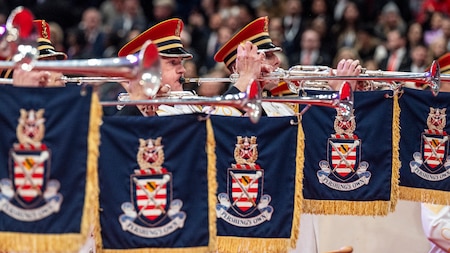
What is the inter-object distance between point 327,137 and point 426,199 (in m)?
0.94

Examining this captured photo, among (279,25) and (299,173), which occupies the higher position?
(279,25)

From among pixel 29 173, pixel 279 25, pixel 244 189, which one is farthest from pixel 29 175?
pixel 279 25

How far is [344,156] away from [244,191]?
114 cm

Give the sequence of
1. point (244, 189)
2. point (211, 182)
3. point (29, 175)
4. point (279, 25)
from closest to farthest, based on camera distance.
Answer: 1. point (29, 175)
2. point (211, 182)
3. point (244, 189)
4. point (279, 25)

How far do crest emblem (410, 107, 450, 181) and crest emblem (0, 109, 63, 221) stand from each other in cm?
330

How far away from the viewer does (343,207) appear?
23.9ft

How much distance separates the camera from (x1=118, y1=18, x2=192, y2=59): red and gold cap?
23.1 ft

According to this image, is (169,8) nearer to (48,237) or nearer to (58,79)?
(58,79)

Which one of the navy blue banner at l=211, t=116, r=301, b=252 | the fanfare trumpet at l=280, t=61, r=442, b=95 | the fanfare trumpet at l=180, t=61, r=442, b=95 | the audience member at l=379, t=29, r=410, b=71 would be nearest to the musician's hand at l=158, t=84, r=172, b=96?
the navy blue banner at l=211, t=116, r=301, b=252

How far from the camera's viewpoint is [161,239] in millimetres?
5742

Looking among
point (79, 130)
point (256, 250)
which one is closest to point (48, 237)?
point (79, 130)

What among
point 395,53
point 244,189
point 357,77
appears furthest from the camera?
point 395,53

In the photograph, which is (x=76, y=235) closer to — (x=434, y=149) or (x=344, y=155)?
(x=344, y=155)

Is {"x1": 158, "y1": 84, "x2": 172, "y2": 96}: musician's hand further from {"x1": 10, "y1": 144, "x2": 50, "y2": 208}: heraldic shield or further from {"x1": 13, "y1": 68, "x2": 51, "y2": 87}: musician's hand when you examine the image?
{"x1": 10, "y1": 144, "x2": 50, "y2": 208}: heraldic shield
